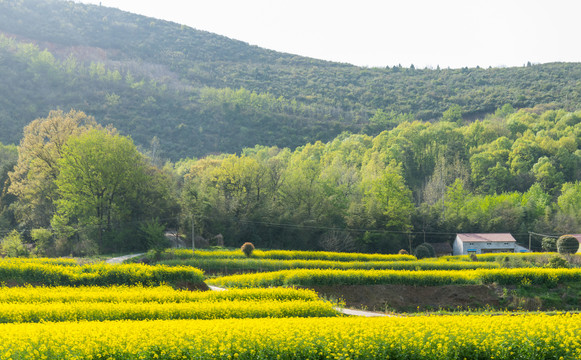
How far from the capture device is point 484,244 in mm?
55531

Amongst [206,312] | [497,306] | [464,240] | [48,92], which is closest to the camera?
[206,312]

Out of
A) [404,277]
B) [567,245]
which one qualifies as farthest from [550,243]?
[404,277]

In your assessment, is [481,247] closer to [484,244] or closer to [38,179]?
[484,244]

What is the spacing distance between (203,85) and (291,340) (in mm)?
121171

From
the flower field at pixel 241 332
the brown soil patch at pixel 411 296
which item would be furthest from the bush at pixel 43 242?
the brown soil patch at pixel 411 296

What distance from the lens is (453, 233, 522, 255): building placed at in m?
55.0

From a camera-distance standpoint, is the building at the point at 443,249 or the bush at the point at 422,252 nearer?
the bush at the point at 422,252

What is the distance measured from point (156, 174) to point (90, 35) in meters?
106

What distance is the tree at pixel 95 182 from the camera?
148 feet

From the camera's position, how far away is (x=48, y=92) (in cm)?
9562

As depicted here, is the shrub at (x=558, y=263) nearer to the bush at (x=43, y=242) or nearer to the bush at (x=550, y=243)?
the bush at (x=550, y=243)

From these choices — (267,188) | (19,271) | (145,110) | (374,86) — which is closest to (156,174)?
(267,188)

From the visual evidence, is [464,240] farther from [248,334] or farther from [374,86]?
[374,86]

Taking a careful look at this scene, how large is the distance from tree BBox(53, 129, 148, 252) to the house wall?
35.5 meters
